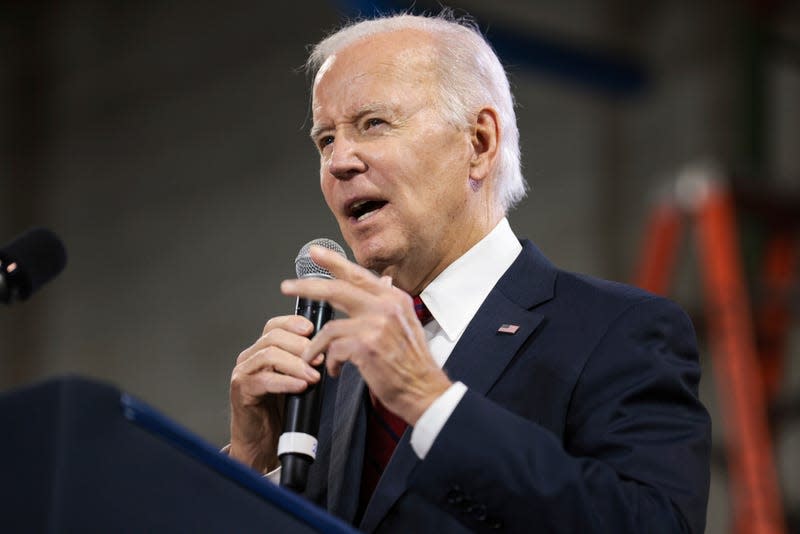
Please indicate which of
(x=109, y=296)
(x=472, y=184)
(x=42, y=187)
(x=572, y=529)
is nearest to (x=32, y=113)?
(x=42, y=187)

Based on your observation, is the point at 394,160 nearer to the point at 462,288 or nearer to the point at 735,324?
the point at 462,288

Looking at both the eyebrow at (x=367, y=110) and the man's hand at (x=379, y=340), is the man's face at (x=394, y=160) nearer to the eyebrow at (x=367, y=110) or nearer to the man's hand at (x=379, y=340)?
the eyebrow at (x=367, y=110)

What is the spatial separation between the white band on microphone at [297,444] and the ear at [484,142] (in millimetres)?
584

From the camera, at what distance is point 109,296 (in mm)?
8234

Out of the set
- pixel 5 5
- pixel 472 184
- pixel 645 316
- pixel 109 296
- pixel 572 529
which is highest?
pixel 5 5

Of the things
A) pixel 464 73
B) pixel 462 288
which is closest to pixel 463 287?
pixel 462 288

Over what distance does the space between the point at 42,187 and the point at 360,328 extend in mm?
7921

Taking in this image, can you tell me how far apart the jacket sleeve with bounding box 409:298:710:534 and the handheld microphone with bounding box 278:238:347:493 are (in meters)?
0.18

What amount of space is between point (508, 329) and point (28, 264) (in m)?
0.63

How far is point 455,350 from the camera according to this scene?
1.49m

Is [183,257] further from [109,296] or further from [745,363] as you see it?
[745,363]

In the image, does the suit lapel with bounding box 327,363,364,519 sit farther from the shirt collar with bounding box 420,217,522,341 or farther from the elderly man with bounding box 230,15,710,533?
the shirt collar with bounding box 420,217,522,341

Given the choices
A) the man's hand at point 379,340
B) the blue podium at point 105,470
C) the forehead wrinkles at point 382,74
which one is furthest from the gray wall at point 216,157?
the blue podium at point 105,470

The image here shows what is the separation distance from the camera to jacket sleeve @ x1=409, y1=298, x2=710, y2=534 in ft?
3.90
